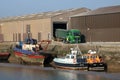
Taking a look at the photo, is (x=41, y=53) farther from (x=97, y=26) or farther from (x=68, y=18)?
(x=68, y=18)

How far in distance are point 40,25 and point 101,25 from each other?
1566 cm

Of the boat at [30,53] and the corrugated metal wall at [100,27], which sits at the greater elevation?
the corrugated metal wall at [100,27]

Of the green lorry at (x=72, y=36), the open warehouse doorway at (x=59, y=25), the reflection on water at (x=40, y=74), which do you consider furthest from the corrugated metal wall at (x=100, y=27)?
the reflection on water at (x=40, y=74)

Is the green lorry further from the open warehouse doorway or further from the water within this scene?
the water

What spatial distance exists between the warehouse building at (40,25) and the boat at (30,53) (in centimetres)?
982

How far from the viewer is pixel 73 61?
44.5m

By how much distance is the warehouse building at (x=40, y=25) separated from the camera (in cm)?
7069

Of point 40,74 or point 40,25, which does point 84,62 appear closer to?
point 40,74

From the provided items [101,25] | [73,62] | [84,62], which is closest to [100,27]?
[101,25]

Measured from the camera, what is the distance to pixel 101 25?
2370 inches

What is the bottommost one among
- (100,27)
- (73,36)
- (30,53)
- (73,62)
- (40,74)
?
(40,74)

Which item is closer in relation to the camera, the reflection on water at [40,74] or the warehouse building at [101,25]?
the reflection on water at [40,74]

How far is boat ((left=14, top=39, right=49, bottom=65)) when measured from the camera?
53000 millimetres

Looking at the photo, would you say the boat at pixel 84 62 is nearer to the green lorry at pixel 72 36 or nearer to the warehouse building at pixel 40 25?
the green lorry at pixel 72 36
